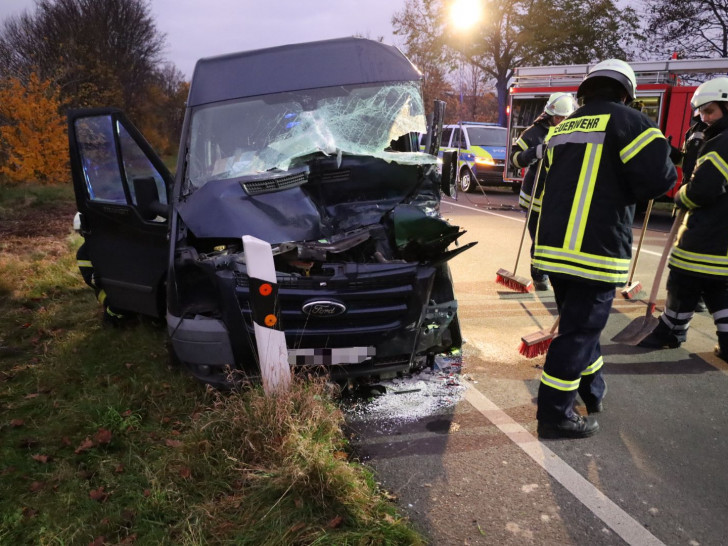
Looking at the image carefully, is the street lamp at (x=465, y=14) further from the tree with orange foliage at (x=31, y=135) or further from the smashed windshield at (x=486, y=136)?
the tree with orange foliage at (x=31, y=135)

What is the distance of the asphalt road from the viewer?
2.32 m

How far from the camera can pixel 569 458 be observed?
283 centimetres

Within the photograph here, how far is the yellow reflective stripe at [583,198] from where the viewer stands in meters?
2.81

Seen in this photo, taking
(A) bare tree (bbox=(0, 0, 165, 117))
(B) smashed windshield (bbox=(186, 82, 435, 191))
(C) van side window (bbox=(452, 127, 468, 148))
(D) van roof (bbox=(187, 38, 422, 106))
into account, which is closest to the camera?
(B) smashed windshield (bbox=(186, 82, 435, 191))

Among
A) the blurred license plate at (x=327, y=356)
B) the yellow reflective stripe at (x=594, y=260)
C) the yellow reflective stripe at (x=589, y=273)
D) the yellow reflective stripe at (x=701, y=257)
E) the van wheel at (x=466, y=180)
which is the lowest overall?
the van wheel at (x=466, y=180)

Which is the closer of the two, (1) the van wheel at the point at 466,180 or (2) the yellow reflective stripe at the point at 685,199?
(2) the yellow reflective stripe at the point at 685,199

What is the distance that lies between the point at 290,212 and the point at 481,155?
13.3 meters

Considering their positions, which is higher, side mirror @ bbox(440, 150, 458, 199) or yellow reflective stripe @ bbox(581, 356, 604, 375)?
side mirror @ bbox(440, 150, 458, 199)

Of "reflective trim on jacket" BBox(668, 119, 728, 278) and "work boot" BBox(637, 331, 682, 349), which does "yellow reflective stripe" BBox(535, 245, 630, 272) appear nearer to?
"reflective trim on jacket" BBox(668, 119, 728, 278)

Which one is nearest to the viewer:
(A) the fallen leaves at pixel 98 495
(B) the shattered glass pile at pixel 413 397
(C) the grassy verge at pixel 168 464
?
Result: (C) the grassy verge at pixel 168 464

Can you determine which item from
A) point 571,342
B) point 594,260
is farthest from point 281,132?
point 571,342

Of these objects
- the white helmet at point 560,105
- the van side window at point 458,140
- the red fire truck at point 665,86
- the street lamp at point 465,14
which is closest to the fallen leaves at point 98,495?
the white helmet at point 560,105

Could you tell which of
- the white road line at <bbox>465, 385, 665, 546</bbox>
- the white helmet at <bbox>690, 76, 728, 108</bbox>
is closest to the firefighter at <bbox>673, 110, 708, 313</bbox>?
the white helmet at <bbox>690, 76, 728, 108</bbox>

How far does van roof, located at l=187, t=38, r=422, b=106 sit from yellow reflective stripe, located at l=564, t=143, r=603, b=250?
2060mm
